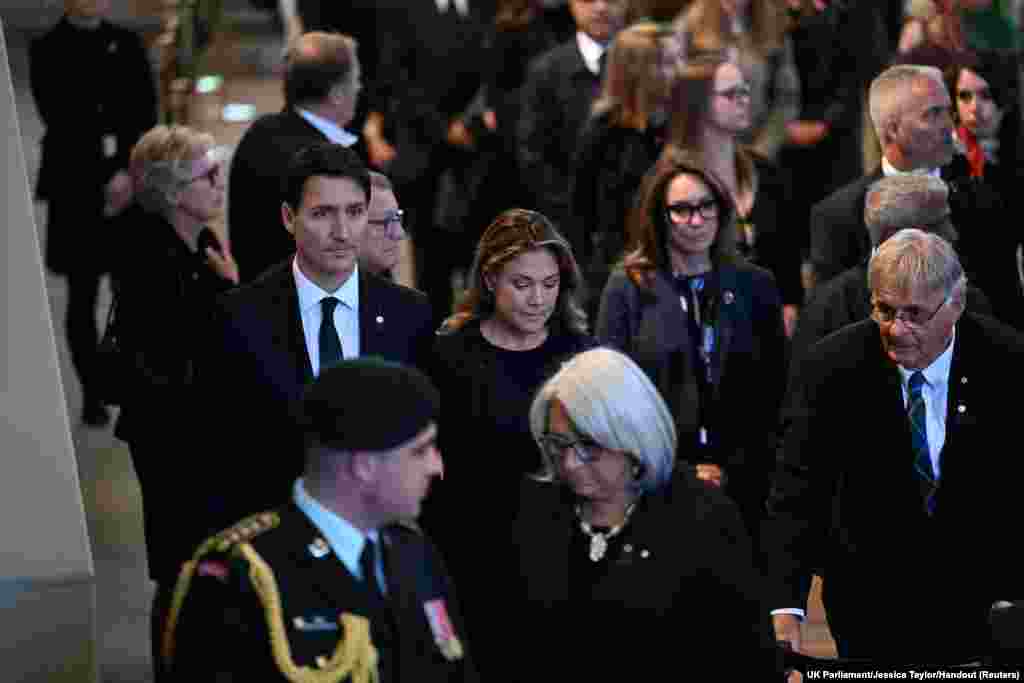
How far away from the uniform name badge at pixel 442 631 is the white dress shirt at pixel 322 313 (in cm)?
193

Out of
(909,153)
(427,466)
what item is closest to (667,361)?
(909,153)

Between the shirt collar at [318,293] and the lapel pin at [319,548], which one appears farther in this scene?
the shirt collar at [318,293]

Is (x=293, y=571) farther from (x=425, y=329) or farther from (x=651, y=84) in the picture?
(x=651, y=84)

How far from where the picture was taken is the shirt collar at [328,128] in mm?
9922

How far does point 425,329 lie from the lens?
732 cm

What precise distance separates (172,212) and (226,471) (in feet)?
5.17

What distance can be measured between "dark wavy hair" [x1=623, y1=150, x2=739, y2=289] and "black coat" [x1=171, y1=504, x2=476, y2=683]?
12.5 ft

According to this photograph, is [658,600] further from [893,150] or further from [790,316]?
[790,316]

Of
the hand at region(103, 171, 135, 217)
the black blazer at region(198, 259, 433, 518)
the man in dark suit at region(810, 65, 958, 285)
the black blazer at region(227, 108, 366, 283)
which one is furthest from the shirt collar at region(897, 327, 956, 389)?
the hand at region(103, 171, 135, 217)

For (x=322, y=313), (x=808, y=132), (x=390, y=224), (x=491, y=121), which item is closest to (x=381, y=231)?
(x=390, y=224)

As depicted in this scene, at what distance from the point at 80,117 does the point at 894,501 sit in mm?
6192

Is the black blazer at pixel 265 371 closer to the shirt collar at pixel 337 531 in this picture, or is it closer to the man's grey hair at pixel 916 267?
the man's grey hair at pixel 916 267

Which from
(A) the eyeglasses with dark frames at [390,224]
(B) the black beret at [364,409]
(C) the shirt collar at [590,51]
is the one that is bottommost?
(B) the black beret at [364,409]

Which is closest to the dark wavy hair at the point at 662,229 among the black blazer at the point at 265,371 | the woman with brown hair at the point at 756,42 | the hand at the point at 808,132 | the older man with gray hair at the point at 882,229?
the older man with gray hair at the point at 882,229
